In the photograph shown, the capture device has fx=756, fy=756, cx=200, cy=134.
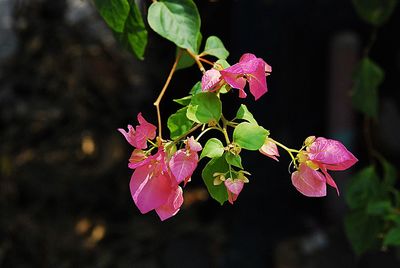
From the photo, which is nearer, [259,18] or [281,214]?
[259,18]

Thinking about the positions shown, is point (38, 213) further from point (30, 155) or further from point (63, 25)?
point (63, 25)

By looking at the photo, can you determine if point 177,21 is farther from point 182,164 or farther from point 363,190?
point 363,190

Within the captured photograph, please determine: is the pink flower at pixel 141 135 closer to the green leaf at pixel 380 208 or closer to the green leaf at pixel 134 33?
the green leaf at pixel 134 33

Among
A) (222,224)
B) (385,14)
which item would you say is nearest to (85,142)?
(222,224)

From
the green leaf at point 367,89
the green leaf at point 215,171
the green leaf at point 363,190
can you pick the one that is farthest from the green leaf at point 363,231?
the green leaf at point 215,171

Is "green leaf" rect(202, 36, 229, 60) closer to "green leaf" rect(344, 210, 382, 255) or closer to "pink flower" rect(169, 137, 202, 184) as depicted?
"pink flower" rect(169, 137, 202, 184)

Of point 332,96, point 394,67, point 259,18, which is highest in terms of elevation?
point 259,18
